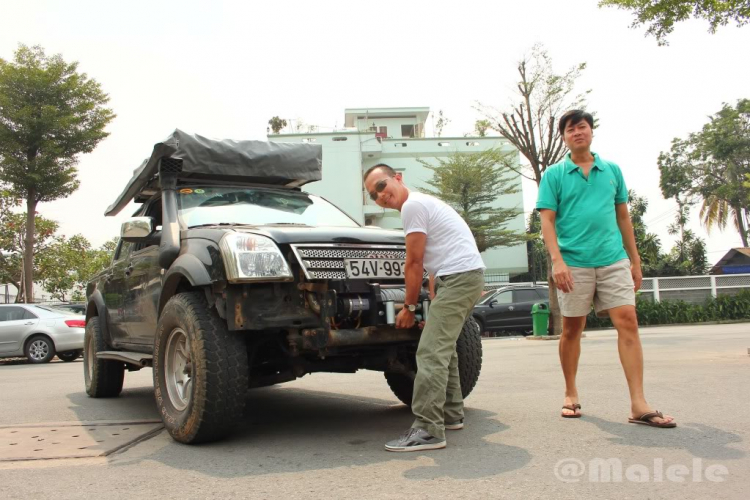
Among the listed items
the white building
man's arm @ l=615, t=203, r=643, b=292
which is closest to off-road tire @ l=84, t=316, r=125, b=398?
man's arm @ l=615, t=203, r=643, b=292

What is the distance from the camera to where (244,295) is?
13.0 feet

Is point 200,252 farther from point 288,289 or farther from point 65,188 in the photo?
point 65,188

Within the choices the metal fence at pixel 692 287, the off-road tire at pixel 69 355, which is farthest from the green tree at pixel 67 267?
the metal fence at pixel 692 287

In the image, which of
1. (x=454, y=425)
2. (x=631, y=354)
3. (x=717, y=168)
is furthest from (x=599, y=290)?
(x=717, y=168)

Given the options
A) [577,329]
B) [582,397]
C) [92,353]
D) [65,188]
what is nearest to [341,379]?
[92,353]

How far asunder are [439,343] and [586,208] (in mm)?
1415

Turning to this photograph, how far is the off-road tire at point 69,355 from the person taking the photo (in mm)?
16250

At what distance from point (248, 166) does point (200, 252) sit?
182cm

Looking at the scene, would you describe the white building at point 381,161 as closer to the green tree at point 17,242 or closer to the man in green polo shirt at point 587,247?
the green tree at point 17,242

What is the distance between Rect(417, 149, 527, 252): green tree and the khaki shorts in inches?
1199

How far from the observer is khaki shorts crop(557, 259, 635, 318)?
169 inches

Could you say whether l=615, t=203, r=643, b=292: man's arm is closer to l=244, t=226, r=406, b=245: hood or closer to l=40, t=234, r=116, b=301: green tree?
l=244, t=226, r=406, b=245: hood

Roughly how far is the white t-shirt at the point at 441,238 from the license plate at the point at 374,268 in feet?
0.93
